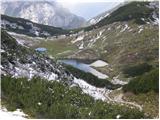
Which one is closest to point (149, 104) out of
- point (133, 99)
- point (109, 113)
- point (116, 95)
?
point (133, 99)

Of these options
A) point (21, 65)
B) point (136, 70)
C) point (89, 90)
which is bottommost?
point (136, 70)

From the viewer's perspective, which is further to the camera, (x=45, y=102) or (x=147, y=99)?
(x=147, y=99)

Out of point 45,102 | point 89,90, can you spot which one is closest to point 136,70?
point 89,90

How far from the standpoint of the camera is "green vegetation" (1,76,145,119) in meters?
21.7

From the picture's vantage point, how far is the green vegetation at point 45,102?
21719mm

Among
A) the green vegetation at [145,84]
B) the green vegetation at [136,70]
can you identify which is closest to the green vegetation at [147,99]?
the green vegetation at [145,84]

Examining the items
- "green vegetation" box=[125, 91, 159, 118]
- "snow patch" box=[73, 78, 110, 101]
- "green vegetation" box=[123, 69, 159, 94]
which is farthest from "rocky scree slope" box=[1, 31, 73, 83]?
"green vegetation" box=[123, 69, 159, 94]

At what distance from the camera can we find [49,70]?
57.2 m

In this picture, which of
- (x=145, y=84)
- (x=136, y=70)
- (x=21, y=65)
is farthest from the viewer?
(x=136, y=70)

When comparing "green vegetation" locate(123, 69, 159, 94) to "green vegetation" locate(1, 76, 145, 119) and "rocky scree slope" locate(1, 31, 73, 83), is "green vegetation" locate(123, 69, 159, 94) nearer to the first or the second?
"rocky scree slope" locate(1, 31, 73, 83)

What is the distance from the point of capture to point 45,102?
2411 centimetres

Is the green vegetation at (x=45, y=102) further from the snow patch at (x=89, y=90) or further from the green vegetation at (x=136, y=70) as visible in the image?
the green vegetation at (x=136, y=70)

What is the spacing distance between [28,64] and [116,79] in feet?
428

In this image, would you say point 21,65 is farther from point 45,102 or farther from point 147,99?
point 45,102
